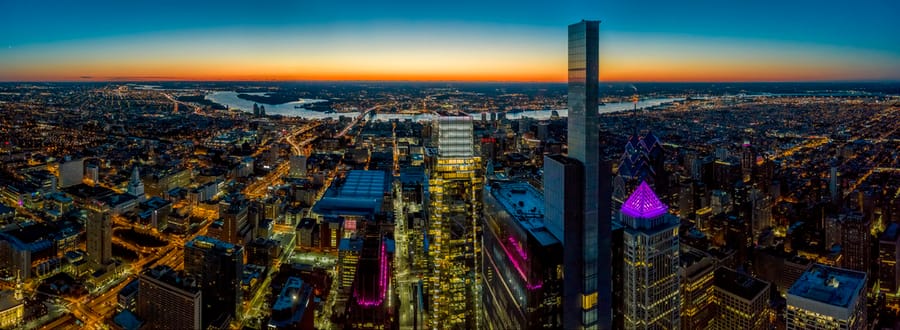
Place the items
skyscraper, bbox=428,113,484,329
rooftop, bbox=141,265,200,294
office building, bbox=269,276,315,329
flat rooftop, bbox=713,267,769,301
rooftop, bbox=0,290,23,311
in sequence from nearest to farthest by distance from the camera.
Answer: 1. flat rooftop, bbox=713,267,769,301
2. office building, bbox=269,276,315,329
3. rooftop, bbox=0,290,23,311
4. skyscraper, bbox=428,113,484,329
5. rooftop, bbox=141,265,200,294

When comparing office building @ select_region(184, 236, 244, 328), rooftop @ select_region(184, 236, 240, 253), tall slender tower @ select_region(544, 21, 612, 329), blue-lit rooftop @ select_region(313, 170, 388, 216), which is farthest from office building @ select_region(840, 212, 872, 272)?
rooftop @ select_region(184, 236, 240, 253)

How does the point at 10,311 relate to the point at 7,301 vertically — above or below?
below

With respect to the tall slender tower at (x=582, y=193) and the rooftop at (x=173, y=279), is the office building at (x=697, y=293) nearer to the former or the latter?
the tall slender tower at (x=582, y=193)

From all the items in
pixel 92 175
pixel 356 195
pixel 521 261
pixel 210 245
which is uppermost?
pixel 521 261

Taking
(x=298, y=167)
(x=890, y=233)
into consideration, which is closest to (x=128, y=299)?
(x=298, y=167)

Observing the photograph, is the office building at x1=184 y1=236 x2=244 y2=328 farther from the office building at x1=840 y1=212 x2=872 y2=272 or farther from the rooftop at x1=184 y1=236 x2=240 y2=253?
the office building at x1=840 y1=212 x2=872 y2=272

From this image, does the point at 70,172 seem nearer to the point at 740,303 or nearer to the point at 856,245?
the point at 740,303

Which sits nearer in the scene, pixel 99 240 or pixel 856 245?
pixel 856 245
